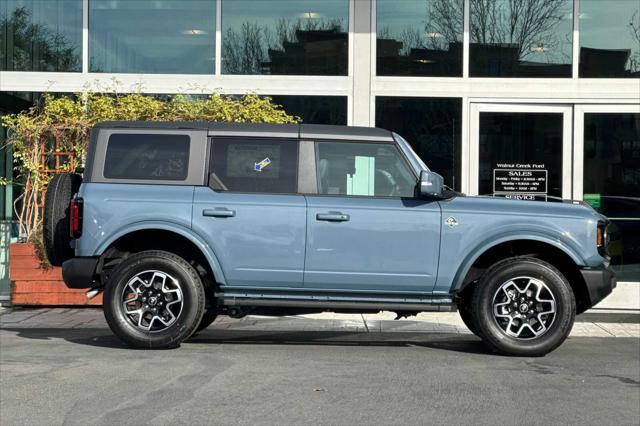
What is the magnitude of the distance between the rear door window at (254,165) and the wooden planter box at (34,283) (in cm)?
368

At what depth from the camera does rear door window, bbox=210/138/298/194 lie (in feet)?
23.2

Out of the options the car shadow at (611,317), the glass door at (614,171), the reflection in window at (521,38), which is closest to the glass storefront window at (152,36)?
the reflection in window at (521,38)

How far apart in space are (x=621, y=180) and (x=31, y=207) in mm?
8061

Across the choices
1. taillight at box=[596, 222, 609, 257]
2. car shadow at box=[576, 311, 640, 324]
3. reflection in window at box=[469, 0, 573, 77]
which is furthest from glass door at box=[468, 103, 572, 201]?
taillight at box=[596, 222, 609, 257]

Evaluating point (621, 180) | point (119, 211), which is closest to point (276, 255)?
point (119, 211)

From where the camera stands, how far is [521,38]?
11414 mm

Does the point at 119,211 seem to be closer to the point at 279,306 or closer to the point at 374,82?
the point at 279,306

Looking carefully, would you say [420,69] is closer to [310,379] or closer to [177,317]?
[177,317]

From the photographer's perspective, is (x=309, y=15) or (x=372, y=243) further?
(x=309, y=15)

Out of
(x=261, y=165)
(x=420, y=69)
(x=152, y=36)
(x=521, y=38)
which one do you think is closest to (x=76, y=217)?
(x=261, y=165)

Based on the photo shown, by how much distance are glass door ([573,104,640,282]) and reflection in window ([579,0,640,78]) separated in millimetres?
555

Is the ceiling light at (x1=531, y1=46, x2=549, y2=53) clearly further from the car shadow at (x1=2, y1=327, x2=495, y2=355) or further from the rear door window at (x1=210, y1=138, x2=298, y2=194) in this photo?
the rear door window at (x1=210, y1=138, x2=298, y2=194)

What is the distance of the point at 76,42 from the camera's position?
452 inches

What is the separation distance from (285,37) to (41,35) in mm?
3550
